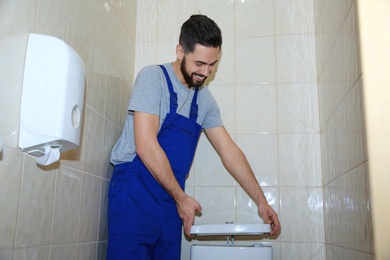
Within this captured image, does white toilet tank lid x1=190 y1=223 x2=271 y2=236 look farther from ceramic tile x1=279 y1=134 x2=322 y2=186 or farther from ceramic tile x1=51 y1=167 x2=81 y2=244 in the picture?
ceramic tile x1=51 y1=167 x2=81 y2=244

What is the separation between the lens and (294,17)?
196 centimetres

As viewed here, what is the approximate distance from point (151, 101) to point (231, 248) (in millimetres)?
629

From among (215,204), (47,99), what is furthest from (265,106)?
(47,99)

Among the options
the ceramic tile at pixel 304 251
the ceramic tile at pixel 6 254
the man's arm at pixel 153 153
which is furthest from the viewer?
the ceramic tile at pixel 304 251

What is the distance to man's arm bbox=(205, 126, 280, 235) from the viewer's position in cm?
165

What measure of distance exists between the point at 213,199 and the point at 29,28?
1.09 m

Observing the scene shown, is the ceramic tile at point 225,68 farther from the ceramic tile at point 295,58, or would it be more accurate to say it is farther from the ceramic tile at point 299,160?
the ceramic tile at point 299,160

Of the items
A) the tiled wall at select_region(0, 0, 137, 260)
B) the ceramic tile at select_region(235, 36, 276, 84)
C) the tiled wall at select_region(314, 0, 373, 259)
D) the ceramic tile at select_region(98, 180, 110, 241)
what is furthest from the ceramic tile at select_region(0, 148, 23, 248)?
the ceramic tile at select_region(235, 36, 276, 84)

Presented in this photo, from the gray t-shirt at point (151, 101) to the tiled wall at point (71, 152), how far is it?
0.28 feet

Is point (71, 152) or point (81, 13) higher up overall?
point (81, 13)

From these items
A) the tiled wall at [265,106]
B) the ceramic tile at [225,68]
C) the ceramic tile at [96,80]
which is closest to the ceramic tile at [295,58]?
the tiled wall at [265,106]

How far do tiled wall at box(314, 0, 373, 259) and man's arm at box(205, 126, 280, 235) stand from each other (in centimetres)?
24

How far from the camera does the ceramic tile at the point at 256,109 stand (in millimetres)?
1886

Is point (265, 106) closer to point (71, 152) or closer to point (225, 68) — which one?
point (225, 68)
